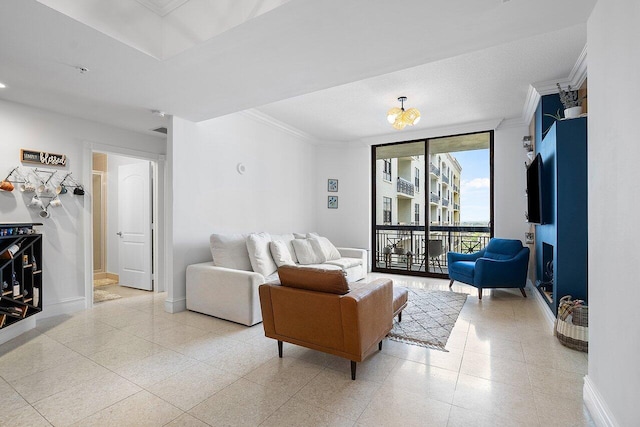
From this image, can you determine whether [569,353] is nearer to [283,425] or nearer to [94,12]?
[283,425]

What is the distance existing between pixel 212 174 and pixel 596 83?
155 inches

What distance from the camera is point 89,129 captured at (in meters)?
4.09

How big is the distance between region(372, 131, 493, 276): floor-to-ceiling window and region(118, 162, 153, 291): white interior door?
4220 mm

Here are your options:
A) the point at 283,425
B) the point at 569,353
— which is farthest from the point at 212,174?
the point at 569,353

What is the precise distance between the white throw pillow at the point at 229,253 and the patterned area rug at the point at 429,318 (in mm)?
1952

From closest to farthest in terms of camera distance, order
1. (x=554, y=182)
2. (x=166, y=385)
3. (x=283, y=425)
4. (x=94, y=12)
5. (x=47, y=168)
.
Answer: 1. (x=283, y=425)
2. (x=94, y=12)
3. (x=166, y=385)
4. (x=554, y=182)
5. (x=47, y=168)

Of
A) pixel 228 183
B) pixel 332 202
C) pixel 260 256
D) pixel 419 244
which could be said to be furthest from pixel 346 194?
pixel 260 256

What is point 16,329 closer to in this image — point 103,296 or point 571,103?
point 103,296

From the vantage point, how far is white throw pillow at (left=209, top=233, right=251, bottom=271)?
3771 millimetres

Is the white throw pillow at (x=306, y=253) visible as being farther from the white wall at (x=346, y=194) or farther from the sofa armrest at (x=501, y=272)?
the sofa armrest at (x=501, y=272)

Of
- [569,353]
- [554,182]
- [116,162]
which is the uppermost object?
[116,162]

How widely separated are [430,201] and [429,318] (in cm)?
296

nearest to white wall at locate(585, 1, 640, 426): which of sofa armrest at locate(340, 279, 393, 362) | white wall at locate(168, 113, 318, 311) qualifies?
sofa armrest at locate(340, 279, 393, 362)

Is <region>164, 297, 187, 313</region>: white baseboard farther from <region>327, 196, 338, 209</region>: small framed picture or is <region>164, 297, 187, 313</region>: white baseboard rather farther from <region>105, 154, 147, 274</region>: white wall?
<region>327, 196, 338, 209</region>: small framed picture
